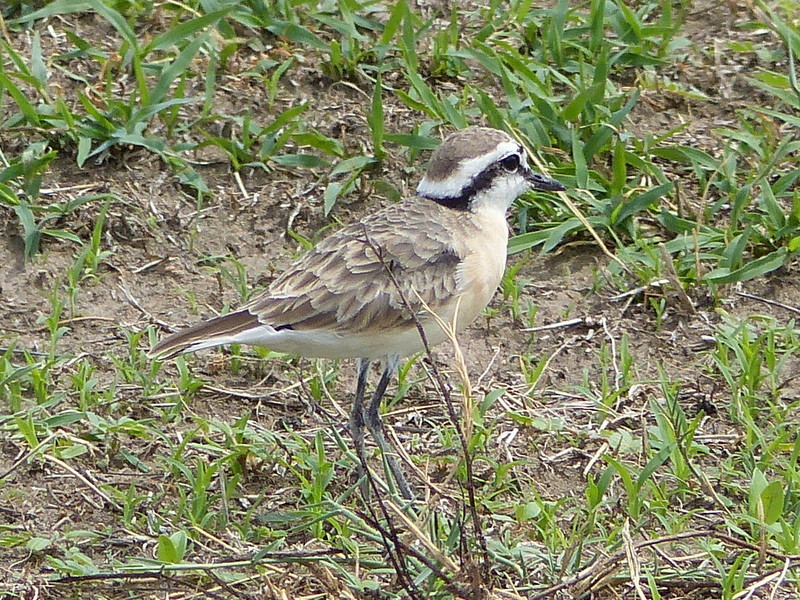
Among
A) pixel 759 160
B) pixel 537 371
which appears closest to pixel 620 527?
pixel 537 371

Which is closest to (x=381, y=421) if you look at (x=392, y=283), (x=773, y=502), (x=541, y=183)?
(x=392, y=283)

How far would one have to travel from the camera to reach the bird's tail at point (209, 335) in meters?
5.67

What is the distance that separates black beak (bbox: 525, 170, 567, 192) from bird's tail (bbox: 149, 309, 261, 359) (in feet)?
5.76

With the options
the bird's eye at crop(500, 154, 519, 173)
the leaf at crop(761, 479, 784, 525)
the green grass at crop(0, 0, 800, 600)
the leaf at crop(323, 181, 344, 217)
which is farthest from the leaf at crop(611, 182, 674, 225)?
the leaf at crop(761, 479, 784, 525)

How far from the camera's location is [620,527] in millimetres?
5613

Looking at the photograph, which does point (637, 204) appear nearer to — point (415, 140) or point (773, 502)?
point (415, 140)

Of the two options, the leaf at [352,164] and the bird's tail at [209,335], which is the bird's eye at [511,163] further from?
the bird's tail at [209,335]

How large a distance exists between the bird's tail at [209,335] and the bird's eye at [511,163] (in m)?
1.55

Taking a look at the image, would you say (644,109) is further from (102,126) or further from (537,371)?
(102,126)

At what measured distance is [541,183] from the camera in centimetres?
683

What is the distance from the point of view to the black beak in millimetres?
6766

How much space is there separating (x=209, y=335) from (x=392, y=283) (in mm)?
862

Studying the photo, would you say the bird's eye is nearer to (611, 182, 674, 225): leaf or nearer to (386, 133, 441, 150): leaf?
(611, 182, 674, 225): leaf

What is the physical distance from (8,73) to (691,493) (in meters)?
4.71
